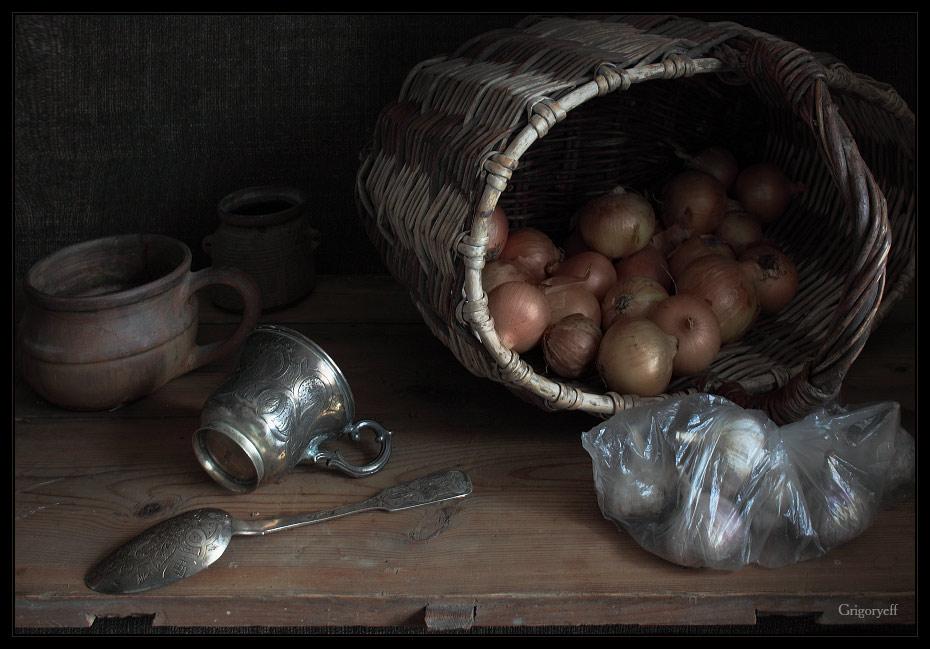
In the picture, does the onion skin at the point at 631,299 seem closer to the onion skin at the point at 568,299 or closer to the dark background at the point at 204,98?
the onion skin at the point at 568,299

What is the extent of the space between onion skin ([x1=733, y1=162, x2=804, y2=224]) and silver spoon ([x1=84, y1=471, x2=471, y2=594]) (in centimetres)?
55

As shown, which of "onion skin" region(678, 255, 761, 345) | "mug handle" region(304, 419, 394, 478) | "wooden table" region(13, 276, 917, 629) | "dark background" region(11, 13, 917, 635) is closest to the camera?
"wooden table" region(13, 276, 917, 629)

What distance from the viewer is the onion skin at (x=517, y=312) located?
0.79 meters

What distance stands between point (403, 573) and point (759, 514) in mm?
303

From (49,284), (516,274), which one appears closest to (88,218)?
(49,284)

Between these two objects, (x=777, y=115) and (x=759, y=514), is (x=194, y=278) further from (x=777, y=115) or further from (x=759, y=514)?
(x=777, y=115)

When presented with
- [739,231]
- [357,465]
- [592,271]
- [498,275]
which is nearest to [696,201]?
→ [739,231]

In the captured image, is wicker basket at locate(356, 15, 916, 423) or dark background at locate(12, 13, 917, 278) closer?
wicker basket at locate(356, 15, 916, 423)

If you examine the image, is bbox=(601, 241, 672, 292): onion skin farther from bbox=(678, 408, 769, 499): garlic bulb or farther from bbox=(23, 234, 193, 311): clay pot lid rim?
bbox=(23, 234, 193, 311): clay pot lid rim

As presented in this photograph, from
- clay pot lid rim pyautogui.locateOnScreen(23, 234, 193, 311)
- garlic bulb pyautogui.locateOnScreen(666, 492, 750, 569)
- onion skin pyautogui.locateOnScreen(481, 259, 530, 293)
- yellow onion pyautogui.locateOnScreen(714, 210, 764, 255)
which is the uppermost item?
yellow onion pyautogui.locateOnScreen(714, 210, 764, 255)

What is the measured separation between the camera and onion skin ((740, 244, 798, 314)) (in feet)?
3.00

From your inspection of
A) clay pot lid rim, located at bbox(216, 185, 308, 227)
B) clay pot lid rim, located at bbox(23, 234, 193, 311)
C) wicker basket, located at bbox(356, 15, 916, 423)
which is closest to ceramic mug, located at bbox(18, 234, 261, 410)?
clay pot lid rim, located at bbox(23, 234, 193, 311)

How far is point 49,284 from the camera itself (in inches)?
33.6

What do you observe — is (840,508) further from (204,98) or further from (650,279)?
(204,98)
